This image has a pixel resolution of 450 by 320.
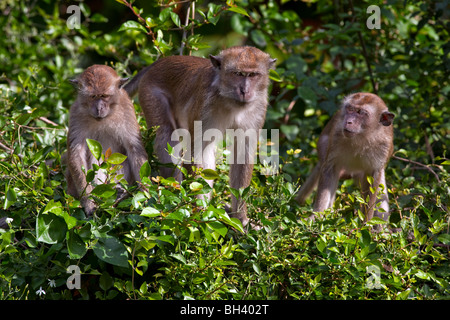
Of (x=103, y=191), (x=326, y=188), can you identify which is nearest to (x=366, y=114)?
(x=326, y=188)

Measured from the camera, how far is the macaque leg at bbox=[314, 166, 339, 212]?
5.91m

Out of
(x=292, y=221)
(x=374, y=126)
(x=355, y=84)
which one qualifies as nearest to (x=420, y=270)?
(x=292, y=221)

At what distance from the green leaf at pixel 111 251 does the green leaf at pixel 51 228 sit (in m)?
0.24

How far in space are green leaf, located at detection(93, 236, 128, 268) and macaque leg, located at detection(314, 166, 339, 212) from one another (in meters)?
2.43

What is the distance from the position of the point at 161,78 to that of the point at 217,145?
0.94m

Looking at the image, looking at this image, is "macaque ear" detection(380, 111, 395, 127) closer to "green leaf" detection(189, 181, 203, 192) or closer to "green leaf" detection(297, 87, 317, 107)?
"green leaf" detection(297, 87, 317, 107)

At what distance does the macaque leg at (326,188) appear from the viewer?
591cm

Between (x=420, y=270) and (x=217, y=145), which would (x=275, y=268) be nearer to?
(x=420, y=270)

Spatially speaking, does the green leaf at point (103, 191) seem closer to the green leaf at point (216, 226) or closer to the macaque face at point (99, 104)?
the green leaf at point (216, 226)

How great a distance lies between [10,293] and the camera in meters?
3.80

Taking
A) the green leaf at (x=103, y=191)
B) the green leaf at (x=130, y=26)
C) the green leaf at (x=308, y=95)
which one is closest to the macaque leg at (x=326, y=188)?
the green leaf at (x=308, y=95)

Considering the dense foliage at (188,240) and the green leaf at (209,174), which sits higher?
the green leaf at (209,174)

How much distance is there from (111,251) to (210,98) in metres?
2.02

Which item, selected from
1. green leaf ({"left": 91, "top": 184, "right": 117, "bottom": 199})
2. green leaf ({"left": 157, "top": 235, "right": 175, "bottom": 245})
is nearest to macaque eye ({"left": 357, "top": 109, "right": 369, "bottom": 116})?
green leaf ({"left": 157, "top": 235, "right": 175, "bottom": 245})
